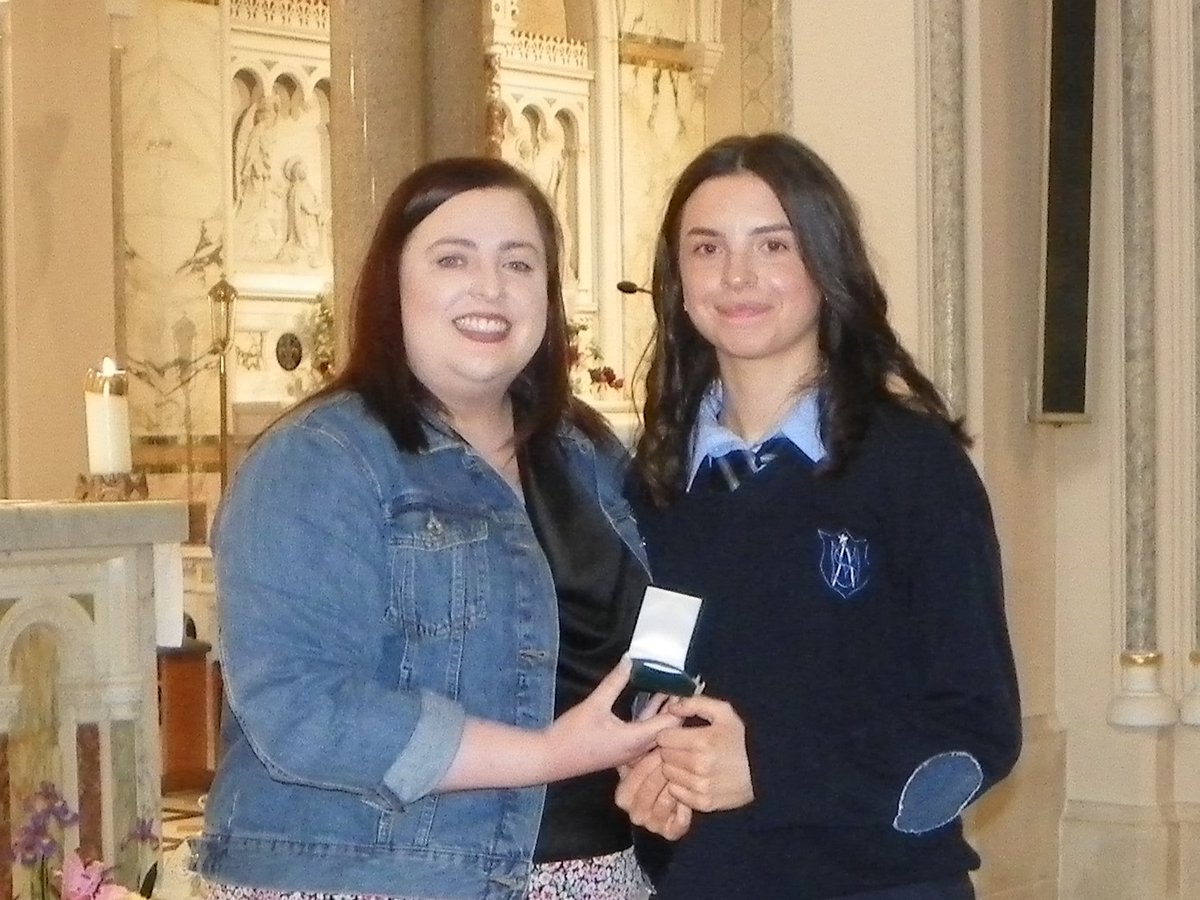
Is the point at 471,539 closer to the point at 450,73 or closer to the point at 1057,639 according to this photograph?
the point at 1057,639

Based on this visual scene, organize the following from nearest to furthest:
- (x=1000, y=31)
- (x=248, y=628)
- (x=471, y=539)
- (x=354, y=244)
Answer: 1. (x=248, y=628)
2. (x=471, y=539)
3. (x=1000, y=31)
4. (x=354, y=244)

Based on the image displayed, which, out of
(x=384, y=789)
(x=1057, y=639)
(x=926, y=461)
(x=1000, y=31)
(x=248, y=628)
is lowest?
(x=1057, y=639)

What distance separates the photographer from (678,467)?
234 centimetres

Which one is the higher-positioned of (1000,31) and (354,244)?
(1000,31)

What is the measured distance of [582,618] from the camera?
7.18ft

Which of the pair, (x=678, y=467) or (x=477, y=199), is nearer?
(x=477, y=199)

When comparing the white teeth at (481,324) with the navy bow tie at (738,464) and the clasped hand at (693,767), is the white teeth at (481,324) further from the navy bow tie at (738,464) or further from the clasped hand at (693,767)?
the clasped hand at (693,767)

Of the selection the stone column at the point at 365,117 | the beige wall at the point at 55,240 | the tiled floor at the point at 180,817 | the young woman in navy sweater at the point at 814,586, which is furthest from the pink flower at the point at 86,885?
the beige wall at the point at 55,240

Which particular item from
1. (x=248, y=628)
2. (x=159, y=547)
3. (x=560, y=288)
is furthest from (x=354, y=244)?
(x=248, y=628)

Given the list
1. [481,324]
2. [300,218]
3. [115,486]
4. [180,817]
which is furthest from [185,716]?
[481,324]

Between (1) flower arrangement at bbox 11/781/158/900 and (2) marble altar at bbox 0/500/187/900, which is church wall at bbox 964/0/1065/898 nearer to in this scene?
(2) marble altar at bbox 0/500/187/900

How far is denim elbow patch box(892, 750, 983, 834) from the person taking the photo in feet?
6.86

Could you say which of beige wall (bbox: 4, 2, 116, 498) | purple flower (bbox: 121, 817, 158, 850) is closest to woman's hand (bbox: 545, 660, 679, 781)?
purple flower (bbox: 121, 817, 158, 850)

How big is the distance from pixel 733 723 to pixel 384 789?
388 mm
